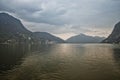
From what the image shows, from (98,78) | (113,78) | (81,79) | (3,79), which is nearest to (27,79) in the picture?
(3,79)

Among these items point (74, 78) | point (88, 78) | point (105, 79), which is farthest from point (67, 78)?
point (105, 79)

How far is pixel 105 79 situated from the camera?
43.5 m

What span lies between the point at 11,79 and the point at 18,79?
5.58ft

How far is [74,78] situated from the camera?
4394 cm

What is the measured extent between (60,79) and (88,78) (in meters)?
7.17

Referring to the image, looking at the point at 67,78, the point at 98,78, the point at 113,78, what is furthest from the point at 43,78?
the point at 113,78

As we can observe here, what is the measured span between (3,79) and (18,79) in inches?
141

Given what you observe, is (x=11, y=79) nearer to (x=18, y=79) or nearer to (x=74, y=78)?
(x=18, y=79)

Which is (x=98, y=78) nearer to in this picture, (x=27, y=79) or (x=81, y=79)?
(x=81, y=79)

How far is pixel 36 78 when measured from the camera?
43.5 metres

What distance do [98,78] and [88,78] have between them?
102 inches

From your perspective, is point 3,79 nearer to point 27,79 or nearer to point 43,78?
point 27,79

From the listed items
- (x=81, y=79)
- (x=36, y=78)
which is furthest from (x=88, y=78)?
(x=36, y=78)

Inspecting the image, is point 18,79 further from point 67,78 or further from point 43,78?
point 67,78
